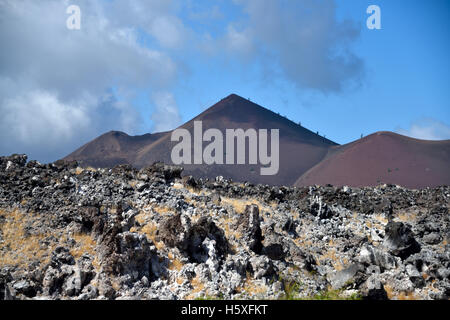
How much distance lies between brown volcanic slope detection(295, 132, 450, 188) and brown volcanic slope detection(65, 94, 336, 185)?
5.60 metres

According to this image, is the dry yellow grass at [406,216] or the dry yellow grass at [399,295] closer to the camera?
the dry yellow grass at [399,295]

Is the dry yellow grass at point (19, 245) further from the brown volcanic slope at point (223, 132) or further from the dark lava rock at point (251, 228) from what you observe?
the brown volcanic slope at point (223, 132)

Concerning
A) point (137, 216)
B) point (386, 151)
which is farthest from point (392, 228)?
point (386, 151)

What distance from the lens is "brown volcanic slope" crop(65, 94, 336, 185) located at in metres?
71.0

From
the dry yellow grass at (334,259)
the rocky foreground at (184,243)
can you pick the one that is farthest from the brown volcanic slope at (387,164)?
the dry yellow grass at (334,259)

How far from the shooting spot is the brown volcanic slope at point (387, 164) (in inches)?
2328

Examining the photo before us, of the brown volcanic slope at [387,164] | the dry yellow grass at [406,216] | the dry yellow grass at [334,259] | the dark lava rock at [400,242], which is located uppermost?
the brown volcanic slope at [387,164]

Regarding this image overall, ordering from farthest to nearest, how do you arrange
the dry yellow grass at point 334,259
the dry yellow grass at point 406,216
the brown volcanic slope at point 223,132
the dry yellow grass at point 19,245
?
the brown volcanic slope at point 223,132 → the dry yellow grass at point 406,216 → the dry yellow grass at point 334,259 → the dry yellow grass at point 19,245

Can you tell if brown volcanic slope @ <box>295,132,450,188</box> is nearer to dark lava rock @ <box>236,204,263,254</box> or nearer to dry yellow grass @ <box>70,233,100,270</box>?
dark lava rock @ <box>236,204,263,254</box>

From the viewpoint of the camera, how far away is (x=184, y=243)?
15.0m

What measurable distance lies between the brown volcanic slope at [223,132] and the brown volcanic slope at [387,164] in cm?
560

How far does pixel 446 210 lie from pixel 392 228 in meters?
7.76

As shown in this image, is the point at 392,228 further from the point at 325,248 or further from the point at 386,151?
the point at 386,151

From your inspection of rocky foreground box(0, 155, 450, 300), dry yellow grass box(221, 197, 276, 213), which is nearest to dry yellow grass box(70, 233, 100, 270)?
rocky foreground box(0, 155, 450, 300)
